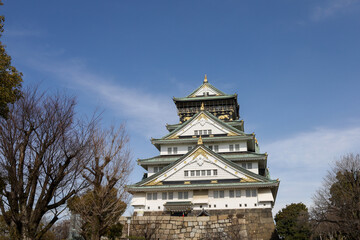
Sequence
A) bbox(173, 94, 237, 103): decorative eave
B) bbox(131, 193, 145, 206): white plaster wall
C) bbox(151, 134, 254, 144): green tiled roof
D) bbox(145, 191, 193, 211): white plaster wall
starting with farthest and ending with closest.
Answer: bbox(173, 94, 237, 103): decorative eave
bbox(151, 134, 254, 144): green tiled roof
bbox(131, 193, 145, 206): white plaster wall
bbox(145, 191, 193, 211): white plaster wall

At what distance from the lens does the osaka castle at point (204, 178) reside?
3675 cm

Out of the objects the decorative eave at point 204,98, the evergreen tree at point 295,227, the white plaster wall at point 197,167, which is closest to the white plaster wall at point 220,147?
the white plaster wall at point 197,167

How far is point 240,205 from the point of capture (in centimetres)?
3656

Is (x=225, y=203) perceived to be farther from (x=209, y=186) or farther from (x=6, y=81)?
(x=6, y=81)

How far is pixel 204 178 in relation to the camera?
38625mm

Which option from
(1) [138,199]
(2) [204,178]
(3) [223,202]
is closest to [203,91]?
(2) [204,178]

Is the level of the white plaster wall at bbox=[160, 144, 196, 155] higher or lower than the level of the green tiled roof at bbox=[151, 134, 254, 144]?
lower

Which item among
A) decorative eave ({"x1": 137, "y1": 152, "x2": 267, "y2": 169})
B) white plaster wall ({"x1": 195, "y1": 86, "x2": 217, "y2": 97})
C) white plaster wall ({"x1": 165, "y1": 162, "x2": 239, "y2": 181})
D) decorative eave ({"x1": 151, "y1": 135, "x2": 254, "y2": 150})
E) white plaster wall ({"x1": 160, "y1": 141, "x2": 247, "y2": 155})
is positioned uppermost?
white plaster wall ({"x1": 195, "y1": 86, "x2": 217, "y2": 97})

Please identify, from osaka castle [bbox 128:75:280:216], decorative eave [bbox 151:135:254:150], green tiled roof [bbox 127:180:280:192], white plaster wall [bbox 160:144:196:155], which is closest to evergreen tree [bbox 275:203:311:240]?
osaka castle [bbox 128:75:280:216]

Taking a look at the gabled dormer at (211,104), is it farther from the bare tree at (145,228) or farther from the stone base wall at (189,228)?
the bare tree at (145,228)

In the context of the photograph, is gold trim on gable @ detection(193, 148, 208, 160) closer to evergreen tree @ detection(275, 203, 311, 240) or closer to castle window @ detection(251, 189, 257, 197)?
castle window @ detection(251, 189, 257, 197)

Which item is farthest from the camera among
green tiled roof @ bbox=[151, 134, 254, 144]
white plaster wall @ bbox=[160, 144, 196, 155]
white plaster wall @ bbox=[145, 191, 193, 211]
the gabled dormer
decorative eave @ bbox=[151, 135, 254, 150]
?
the gabled dormer

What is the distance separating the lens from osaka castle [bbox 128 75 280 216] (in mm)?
36750

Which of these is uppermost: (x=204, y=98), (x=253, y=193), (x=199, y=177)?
(x=204, y=98)
